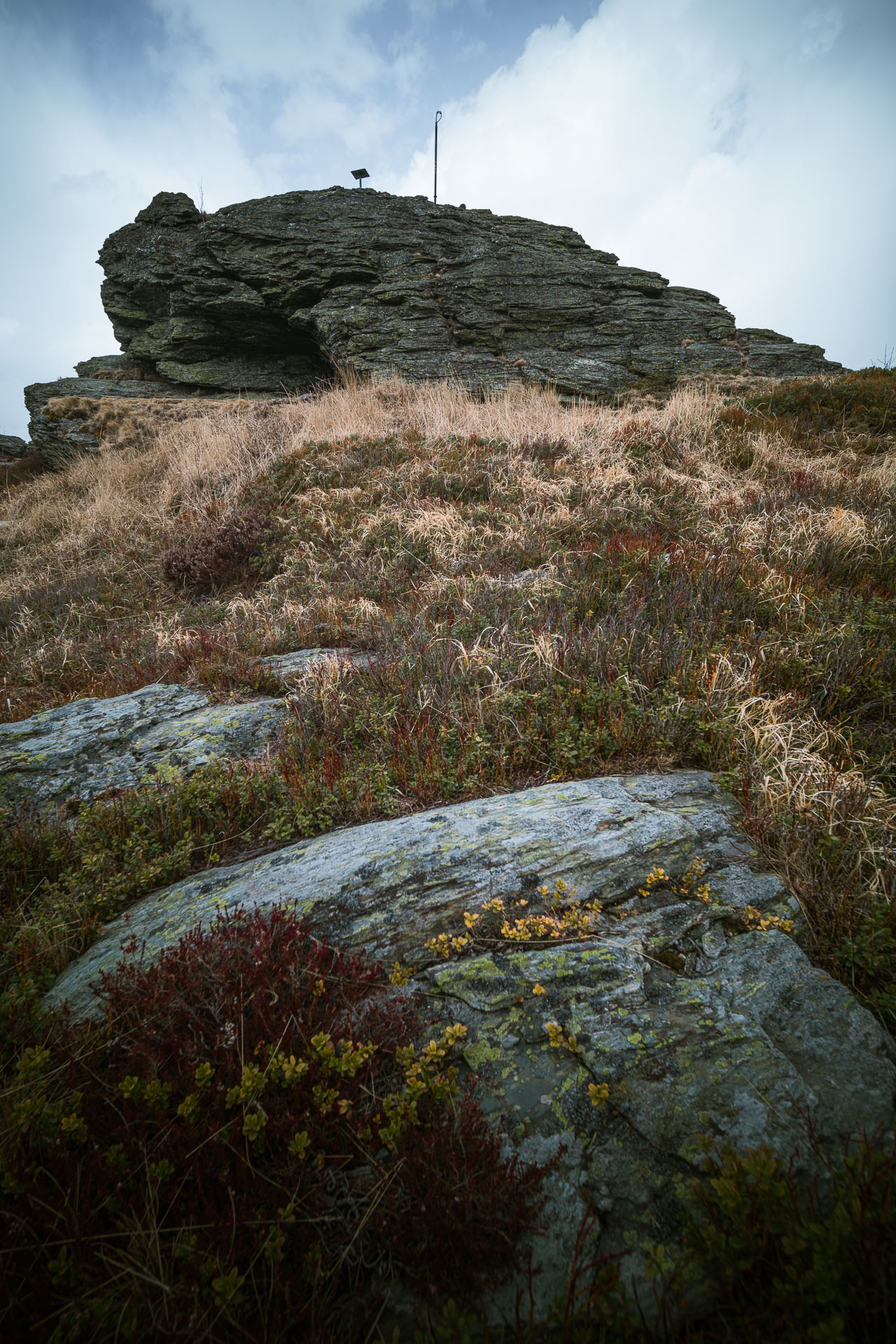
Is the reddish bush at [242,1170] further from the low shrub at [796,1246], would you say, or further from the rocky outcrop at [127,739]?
the rocky outcrop at [127,739]

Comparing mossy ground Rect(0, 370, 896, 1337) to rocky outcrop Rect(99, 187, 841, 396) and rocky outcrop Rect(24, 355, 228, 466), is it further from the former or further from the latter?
rocky outcrop Rect(24, 355, 228, 466)

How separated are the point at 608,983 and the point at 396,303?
1980 cm

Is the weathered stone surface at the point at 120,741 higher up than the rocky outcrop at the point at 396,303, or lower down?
lower down

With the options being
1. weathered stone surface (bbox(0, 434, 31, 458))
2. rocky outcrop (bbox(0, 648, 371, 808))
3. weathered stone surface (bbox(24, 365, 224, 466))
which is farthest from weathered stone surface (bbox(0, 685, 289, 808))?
weathered stone surface (bbox(0, 434, 31, 458))

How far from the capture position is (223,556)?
26.1ft

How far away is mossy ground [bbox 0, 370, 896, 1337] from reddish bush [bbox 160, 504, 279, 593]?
0.26 metres

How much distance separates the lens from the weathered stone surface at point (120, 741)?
12.2ft

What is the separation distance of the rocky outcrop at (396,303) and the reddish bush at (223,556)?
9571mm

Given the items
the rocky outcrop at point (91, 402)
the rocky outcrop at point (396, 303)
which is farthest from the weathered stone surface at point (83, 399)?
the rocky outcrop at point (396, 303)

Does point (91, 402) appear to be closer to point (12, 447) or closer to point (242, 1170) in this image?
point (12, 447)

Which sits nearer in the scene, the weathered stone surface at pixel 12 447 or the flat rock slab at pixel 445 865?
the flat rock slab at pixel 445 865

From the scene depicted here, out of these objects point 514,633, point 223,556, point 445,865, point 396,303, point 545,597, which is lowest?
point 445,865

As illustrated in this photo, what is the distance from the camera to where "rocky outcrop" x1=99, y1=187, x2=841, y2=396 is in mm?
15508

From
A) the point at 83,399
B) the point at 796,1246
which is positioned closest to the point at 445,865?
the point at 796,1246
